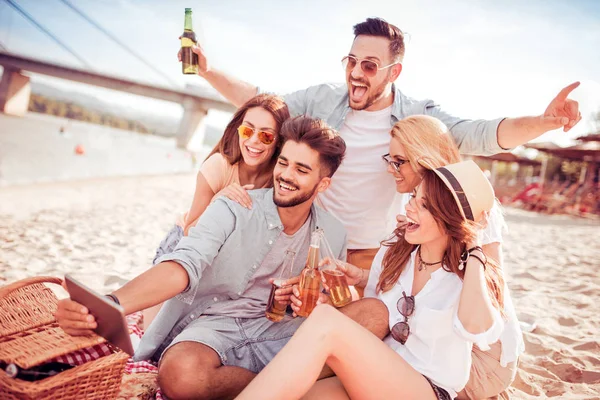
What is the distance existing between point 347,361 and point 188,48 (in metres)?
2.54

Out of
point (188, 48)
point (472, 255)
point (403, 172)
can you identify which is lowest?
point (472, 255)

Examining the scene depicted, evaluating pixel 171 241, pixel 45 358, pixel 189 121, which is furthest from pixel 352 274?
pixel 189 121

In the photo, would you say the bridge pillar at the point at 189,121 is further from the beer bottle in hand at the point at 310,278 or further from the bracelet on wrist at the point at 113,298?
the bracelet on wrist at the point at 113,298

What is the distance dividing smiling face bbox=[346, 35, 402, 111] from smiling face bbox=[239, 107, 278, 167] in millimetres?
800

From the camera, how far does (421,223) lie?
7.34 feet

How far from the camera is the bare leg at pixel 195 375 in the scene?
7.03 feet

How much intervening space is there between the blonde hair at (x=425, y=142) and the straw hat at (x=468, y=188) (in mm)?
607

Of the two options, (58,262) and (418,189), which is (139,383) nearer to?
(418,189)

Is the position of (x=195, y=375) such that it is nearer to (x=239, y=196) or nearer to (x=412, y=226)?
(x=239, y=196)

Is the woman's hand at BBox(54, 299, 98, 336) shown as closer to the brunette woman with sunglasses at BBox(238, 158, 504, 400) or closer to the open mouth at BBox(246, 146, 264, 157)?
the brunette woman with sunglasses at BBox(238, 158, 504, 400)

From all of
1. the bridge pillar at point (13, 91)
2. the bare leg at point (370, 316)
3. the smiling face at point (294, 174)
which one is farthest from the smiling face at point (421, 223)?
the bridge pillar at point (13, 91)

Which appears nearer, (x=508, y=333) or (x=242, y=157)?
(x=508, y=333)

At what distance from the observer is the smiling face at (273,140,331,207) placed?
2.65 metres

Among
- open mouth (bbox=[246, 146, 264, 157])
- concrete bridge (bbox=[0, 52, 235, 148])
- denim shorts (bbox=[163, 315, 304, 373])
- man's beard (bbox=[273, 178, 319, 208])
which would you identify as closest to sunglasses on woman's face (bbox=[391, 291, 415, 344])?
denim shorts (bbox=[163, 315, 304, 373])
